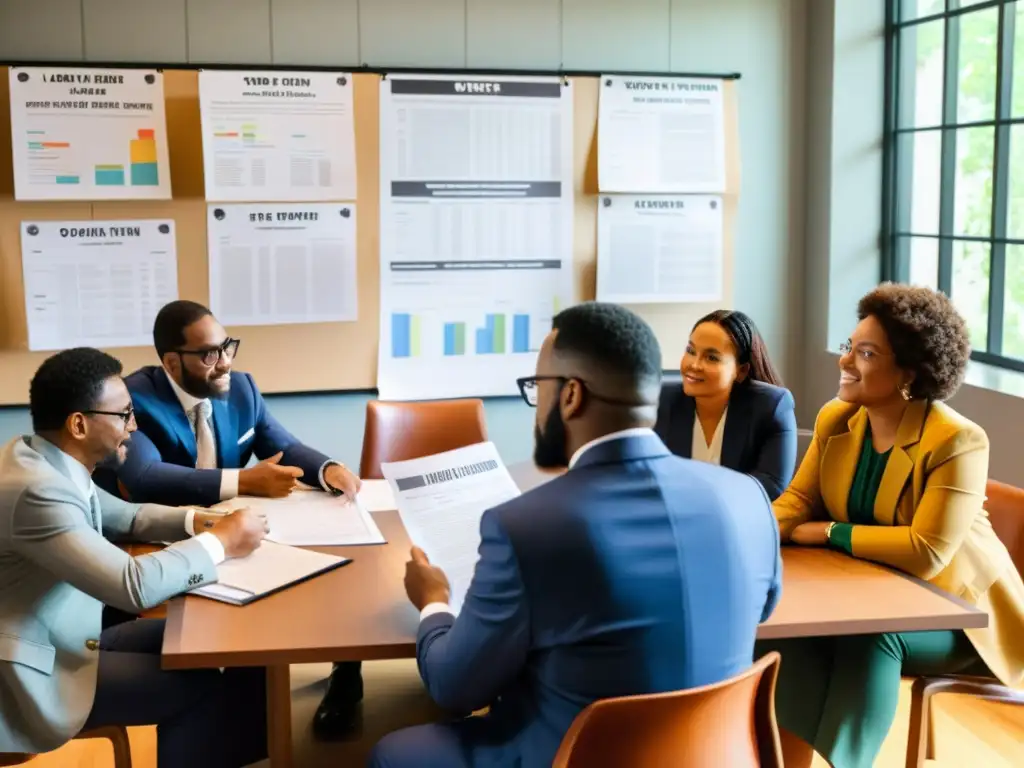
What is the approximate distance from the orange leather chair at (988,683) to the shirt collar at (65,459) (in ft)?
6.01

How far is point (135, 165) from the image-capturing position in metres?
4.15

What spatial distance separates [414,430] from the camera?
3.69 meters

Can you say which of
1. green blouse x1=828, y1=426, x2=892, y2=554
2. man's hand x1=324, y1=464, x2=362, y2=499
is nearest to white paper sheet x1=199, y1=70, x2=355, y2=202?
man's hand x1=324, y1=464, x2=362, y2=499

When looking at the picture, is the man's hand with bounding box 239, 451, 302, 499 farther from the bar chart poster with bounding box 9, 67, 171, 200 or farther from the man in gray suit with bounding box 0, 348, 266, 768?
the bar chart poster with bounding box 9, 67, 171, 200

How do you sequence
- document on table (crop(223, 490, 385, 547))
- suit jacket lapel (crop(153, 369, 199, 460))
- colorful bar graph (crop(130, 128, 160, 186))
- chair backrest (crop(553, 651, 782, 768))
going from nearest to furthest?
chair backrest (crop(553, 651, 782, 768))
document on table (crop(223, 490, 385, 547))
suit jacket lapel (crop(153, 369, 199, 460))
colorful bar graph (crop(130, 128, 160, 186))

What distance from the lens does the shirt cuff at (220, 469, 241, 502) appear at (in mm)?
2764

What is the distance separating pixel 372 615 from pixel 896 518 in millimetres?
1222

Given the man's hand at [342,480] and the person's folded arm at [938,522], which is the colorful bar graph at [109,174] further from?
the person's folded arm at [938,522]

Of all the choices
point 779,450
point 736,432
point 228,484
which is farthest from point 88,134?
point 779,450

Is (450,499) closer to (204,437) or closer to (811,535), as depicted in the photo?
(811,535)

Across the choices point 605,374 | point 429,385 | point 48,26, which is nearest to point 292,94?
point 48,26

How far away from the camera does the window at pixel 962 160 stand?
4.11m

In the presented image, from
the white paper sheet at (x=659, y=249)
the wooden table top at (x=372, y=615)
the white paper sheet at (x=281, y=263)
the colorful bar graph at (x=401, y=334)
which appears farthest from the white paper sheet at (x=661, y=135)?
the wooden table top at (x=372, y=615)

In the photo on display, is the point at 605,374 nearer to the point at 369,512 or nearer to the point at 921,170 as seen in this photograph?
the point at 369,512
